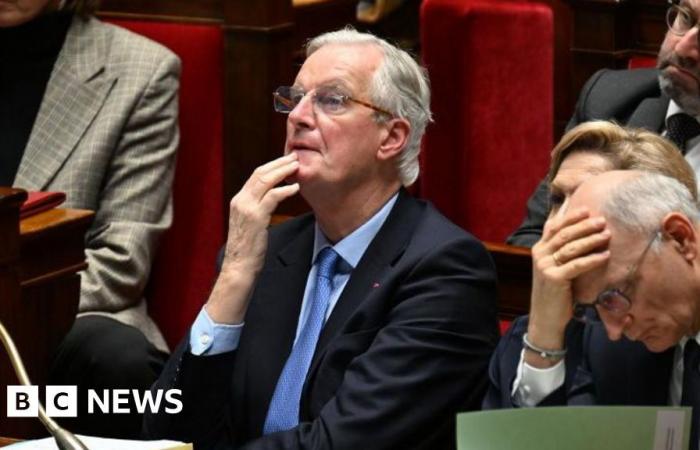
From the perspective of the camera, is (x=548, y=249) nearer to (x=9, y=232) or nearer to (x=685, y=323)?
(x=685, y=323)

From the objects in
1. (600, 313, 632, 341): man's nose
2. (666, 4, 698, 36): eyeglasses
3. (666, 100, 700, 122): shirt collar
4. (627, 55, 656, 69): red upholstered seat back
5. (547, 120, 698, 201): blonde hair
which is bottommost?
(627, 55, 656, 69): red upholstered seat back

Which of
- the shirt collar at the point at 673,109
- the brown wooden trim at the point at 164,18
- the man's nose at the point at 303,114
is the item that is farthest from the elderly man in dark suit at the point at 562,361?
the brown wooden trim at the point at 164,18

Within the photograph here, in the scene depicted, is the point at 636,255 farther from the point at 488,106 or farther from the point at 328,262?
the point at 488,106

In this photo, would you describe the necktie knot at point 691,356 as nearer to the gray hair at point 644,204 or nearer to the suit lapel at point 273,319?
the gray hair at point 644,204

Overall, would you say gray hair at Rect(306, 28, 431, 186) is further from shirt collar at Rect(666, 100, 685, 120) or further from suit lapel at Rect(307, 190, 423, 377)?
shirt collar at Rect(666, 100, 685, 120)

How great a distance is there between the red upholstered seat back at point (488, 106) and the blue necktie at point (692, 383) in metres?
1.18

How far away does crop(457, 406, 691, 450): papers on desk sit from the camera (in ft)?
4.35

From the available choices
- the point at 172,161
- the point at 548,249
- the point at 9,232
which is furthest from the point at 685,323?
the point at 172,161

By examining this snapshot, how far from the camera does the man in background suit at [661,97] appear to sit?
6.29ft

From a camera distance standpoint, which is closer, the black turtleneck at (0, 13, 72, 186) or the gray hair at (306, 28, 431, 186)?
the gray hair at (306, 28, 431, 186)

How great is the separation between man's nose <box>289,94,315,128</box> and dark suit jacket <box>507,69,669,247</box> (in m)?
0.42

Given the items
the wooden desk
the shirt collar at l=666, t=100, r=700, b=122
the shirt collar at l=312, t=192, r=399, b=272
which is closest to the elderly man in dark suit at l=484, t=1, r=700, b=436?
the shirt collar at l=312, t=192, r=399, b=272

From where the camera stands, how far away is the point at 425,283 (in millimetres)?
1691

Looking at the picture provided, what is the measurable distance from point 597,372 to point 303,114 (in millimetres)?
489
